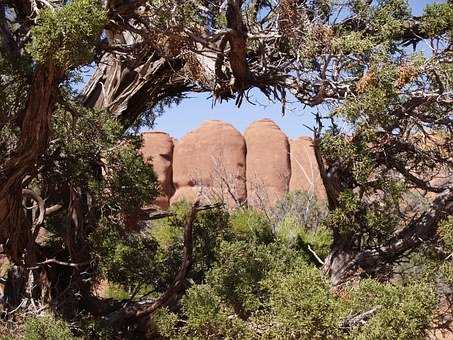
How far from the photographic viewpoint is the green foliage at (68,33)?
4082 millimetres

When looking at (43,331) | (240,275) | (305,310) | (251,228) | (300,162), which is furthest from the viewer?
(300,162)

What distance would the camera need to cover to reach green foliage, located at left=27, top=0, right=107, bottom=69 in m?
4.08

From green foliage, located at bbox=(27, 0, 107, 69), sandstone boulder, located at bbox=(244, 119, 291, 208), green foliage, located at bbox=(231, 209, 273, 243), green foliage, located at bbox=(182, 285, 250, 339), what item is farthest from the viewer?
sandstone boulder, located at bbox=(244, 119, 291, 208)

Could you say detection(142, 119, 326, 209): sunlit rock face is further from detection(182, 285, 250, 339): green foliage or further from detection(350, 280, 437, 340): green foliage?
detection(350, 280, 437, 340): green foliage

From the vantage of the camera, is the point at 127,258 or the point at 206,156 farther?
the point at 206,156

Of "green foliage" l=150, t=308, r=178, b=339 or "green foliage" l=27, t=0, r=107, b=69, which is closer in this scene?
"green foliage" l=27, t=0, r=107, b=69

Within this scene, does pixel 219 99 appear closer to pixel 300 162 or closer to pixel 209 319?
pixel 209 319

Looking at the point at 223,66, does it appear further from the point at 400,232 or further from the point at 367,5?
the point at 400,232

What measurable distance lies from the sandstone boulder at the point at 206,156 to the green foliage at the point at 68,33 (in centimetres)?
1842

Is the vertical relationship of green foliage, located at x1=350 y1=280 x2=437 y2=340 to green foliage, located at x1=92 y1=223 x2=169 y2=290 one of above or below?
below

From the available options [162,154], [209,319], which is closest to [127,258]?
→ [209,319]

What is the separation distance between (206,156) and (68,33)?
19586 mm

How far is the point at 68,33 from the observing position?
13.4 feet

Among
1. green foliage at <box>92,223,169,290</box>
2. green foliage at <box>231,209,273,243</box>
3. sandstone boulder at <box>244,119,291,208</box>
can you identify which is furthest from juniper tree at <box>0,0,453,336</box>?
sandstone boulder at <box>244,119,291,208</box>
